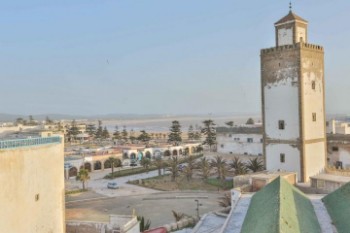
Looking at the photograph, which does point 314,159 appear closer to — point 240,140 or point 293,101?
point 293,101

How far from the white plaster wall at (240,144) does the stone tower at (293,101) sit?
1375cm

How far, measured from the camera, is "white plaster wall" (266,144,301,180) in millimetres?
22859

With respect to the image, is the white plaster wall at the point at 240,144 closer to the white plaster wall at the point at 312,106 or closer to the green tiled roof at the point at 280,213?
the white plaster wall at the point at 312,106

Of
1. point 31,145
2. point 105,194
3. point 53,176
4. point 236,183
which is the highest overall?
point 31,145

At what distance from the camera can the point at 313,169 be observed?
23.3 meters

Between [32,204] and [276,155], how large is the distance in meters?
15.7

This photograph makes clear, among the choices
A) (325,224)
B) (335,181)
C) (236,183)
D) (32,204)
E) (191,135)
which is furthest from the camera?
(191,135)

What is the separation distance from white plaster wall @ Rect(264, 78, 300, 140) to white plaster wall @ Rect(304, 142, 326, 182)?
1262 millimetres

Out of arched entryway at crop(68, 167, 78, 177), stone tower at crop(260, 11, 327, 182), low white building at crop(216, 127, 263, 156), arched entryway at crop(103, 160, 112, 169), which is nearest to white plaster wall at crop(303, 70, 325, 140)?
stone tower at crop(260, 11, 327, 182)

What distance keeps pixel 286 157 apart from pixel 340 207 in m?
10.0

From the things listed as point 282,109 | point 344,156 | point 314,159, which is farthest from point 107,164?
point 314,159

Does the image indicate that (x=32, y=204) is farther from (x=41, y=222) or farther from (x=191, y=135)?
(x=191, y=135)

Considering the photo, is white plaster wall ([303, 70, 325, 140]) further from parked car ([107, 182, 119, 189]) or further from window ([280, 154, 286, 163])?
parked car ([107, 182, 119, 189])

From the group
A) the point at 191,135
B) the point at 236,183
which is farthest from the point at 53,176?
the point at 191,135
